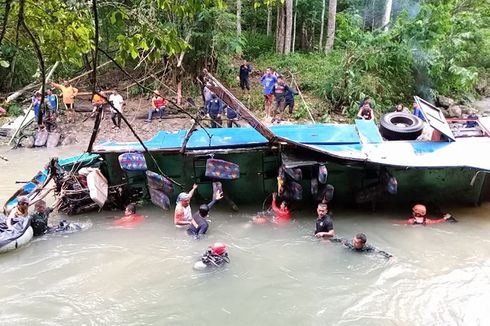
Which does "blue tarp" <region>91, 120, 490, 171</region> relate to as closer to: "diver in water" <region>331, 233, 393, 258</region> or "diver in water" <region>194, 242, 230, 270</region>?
"diver in water" <region>331, 233, 393, 258</region>

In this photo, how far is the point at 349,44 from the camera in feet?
58.8

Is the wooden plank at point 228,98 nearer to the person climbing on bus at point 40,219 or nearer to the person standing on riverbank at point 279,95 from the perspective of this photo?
the person climbing on bus at point 40,219

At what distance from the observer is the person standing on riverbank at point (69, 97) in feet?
55.4

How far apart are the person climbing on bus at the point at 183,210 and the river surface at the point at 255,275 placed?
0.81ft

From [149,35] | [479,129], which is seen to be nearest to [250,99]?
[479,129]

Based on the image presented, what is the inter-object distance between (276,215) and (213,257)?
7.20ft

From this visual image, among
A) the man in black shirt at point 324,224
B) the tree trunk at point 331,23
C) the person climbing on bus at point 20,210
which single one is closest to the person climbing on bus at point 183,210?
the man in black shirt at point 324,224

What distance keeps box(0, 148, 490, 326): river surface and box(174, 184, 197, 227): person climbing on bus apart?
0.25m

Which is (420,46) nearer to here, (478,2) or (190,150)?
(478,2)

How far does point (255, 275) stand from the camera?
27.6ft

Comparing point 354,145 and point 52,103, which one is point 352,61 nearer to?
point 354,145

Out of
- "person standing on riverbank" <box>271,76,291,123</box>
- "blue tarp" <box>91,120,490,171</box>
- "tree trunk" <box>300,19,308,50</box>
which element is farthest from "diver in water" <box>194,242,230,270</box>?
"tree trunk" <box>300,19,308,50</box>

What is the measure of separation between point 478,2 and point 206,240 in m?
18.9

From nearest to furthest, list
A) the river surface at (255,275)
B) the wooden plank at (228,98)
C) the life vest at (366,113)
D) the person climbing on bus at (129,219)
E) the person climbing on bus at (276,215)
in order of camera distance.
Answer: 1. the river surface at (255,275)
2. the wooden plank at (228,98)
3. the person climbing on bus at (276,215)
4. the person climbing on bus at (129,219)
5. the life vest at (366,113)
